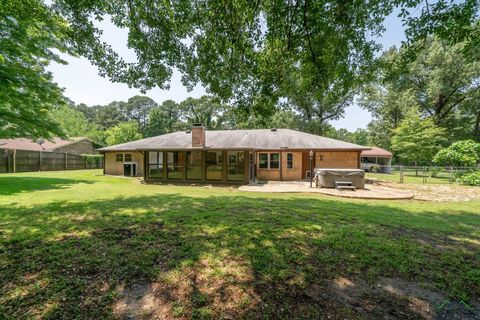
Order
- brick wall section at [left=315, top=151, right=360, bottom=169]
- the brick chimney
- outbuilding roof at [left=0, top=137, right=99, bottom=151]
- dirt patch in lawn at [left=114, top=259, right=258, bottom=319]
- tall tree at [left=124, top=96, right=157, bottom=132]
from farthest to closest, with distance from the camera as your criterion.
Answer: tall tree at [left=124, top=96, right=157, bottom=132]
outbuilding roof at [left=0, top=137, right=99, bottom=151]
brick wall section at [left=315, top=151, right=360, bottom=169]
the brick chimney
dirt patch in lawn at [left=114, top=259, right=258, bottom=319]

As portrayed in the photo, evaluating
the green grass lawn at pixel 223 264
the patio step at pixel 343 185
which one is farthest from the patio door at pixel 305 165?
the green grass lawn at pixel 223 264

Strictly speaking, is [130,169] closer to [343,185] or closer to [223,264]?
[343,185]

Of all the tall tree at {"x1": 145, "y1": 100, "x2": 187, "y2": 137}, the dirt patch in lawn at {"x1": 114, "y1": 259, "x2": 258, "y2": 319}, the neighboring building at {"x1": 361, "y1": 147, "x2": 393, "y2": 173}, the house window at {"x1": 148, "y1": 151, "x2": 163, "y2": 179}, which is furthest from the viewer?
the tall tree at {"x1": 145, "y1": 100, "x2": 187, "y2": 137}

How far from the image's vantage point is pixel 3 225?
4.65 m

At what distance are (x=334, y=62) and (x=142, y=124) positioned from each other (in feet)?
209

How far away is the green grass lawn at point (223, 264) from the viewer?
2.36 m

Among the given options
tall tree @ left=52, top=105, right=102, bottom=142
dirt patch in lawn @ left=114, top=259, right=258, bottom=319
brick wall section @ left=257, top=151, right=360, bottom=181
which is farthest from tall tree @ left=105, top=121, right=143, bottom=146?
dirt patch in lawn @ left=114, top=259, right=258, bottom=319

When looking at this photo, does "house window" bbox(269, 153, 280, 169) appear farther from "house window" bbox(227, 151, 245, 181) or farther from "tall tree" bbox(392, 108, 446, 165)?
"tall tree" bbox(392, 108, 446, 165)

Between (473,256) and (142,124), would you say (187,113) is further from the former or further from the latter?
(473,256)

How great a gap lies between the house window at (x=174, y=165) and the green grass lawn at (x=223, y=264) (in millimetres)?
9021

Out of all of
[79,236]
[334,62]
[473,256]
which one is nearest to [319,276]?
[473,256]

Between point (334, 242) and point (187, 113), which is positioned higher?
point (187, 113)

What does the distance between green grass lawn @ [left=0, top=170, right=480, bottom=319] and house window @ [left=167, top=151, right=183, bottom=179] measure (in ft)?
29.6

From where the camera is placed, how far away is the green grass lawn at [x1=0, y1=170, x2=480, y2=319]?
2.36 m
